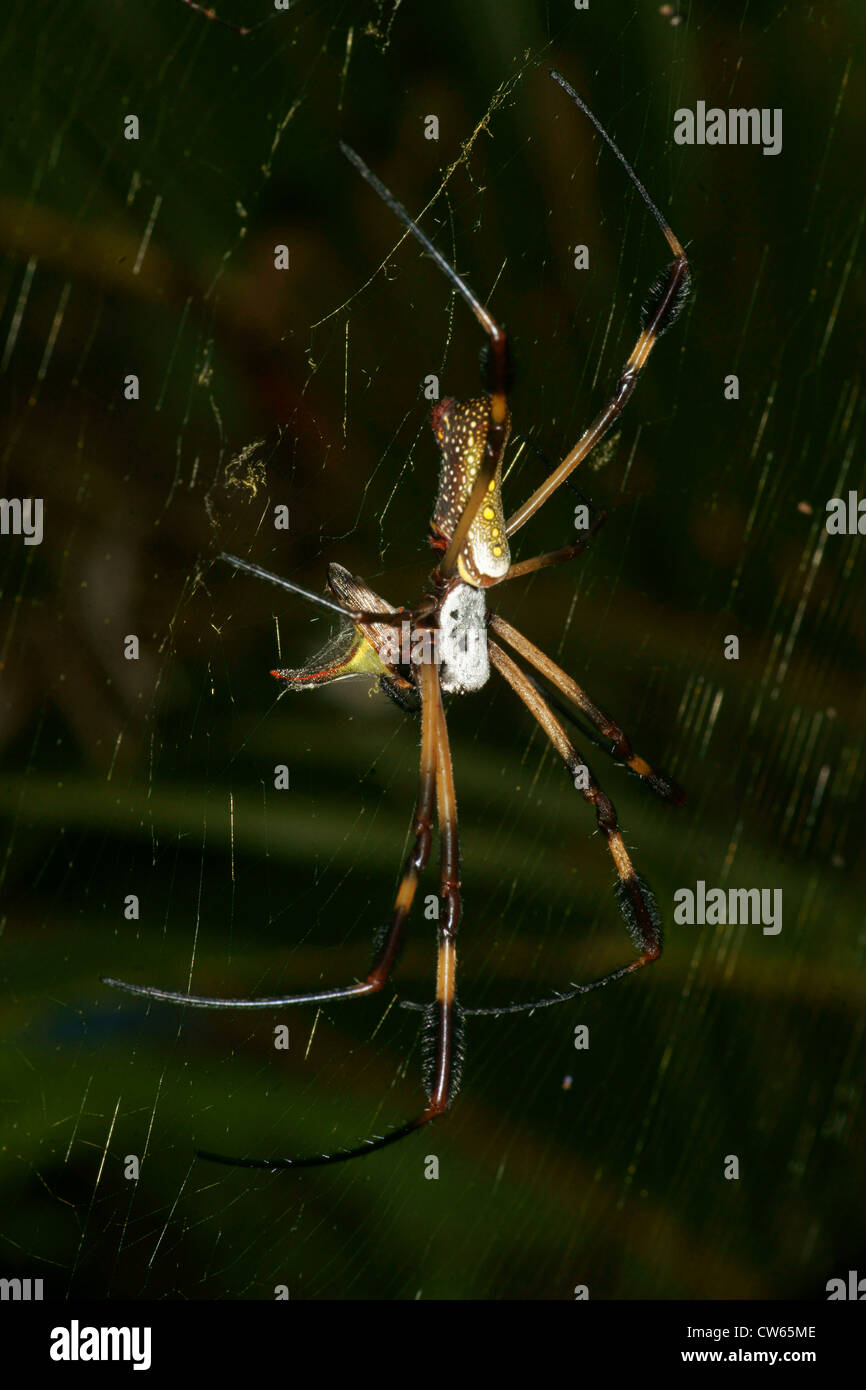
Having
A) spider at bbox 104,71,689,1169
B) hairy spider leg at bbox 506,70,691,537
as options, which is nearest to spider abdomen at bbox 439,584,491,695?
spider at bbox 104,71,689,1169

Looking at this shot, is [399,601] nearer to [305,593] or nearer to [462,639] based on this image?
[462,639]

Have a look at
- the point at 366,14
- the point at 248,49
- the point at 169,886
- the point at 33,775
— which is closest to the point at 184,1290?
the point at 169,886

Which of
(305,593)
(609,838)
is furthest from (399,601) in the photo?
(305,593)

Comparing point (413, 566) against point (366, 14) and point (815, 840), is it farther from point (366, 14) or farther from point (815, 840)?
point (815, 840)

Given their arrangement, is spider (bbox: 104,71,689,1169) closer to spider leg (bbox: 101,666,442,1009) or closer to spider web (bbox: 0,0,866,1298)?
spider leg (bbox: 101,666,442,1009)

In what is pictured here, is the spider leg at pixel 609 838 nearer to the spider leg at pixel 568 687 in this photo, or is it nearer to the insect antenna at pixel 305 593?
the spider leg at pixel 568 687

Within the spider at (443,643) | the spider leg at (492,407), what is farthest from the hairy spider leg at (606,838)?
the spider leg at (492,407)
